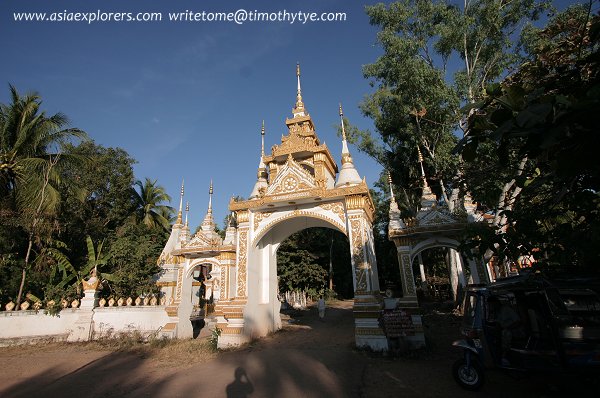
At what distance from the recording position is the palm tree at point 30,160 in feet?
40.2

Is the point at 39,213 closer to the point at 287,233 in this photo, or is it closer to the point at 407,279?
the point at 287,233

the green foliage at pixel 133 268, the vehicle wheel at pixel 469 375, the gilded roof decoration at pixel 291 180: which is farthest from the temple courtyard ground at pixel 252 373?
the gilded roof decoration at pixel 291 180

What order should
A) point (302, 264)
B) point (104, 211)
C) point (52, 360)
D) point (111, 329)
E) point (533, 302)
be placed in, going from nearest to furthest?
point (533, 302) < point (52, 360) < point (111, 329) < point (104, 211) < point (302, 264)

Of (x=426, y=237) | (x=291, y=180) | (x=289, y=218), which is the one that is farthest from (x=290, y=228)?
(x=426, y=237)

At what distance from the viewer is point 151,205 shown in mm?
27578

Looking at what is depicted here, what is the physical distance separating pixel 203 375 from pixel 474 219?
8452 mm

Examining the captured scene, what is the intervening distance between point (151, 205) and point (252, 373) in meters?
24.2

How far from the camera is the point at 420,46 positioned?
15680 millimetres

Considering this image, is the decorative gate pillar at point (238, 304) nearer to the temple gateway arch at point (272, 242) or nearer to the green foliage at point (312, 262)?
the temple gateway arch at point (272, 242)

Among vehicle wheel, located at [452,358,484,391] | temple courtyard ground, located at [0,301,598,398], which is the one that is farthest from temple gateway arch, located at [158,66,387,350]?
vehicle wheel, located at [452,358,484,391]

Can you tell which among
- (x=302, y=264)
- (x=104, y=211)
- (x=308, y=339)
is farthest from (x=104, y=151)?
(x=308, y=339)

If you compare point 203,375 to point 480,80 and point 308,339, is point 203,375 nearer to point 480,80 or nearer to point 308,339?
point 308,339

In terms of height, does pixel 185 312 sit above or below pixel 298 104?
below

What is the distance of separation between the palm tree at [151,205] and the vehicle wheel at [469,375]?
83.2 ft
